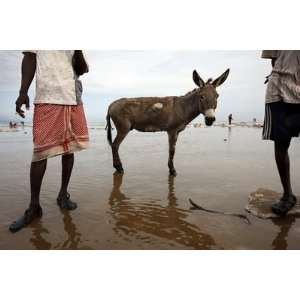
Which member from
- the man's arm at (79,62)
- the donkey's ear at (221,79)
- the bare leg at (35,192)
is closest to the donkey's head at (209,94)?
the donkey's ear at (221,79)

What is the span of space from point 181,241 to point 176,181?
2.09 meters

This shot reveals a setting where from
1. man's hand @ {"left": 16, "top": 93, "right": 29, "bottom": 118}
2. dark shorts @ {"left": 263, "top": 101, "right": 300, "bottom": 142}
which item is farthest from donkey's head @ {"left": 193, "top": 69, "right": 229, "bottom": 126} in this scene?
man's hand @ {"left": 16, "top": 93, "right": 29, "bottom": 118}

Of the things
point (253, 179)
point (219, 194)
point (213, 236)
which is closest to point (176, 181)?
point (219, 194)

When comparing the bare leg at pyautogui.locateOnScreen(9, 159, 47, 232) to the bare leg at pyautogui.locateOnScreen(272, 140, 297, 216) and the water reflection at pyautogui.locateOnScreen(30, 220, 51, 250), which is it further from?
the bare leg at pyautogui.locateOnScreen(272, 140, 297, 216)

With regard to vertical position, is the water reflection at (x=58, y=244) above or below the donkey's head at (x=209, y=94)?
below

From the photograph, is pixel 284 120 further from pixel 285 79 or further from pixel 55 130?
pixel 55 130

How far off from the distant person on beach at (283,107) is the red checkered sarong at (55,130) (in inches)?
82.2

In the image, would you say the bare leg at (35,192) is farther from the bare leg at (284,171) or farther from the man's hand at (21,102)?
the bare leg at (284,171)

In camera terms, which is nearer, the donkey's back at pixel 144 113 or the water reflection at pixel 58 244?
the water reflection at pixel 58 244

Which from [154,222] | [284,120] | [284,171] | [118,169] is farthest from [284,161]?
[118,169]

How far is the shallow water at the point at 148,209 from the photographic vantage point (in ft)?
7.78

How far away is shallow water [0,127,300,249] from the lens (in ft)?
7.78

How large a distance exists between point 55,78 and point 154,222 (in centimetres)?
178

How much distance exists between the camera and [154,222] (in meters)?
2.78
